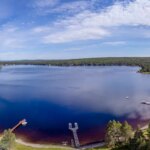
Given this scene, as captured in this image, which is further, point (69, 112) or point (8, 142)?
point (69, 112)

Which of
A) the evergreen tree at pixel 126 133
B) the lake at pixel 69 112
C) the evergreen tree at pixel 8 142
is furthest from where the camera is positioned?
the lake at pixel 69 112

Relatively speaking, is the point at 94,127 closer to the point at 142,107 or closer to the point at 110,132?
the point at 110,132

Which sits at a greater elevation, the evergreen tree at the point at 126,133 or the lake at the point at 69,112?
the evergreen tree at the point at 126,133

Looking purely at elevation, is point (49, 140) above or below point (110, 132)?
below

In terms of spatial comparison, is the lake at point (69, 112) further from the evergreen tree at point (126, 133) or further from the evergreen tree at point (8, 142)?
the evergreen tree at point (8, 142)

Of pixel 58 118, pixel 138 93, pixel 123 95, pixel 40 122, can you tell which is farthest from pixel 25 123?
pixel 138 93

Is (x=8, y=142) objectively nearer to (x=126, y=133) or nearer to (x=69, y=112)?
(x=126, y=133)

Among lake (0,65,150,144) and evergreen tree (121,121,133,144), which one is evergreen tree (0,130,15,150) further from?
evergreen tree (121,121,133,144)

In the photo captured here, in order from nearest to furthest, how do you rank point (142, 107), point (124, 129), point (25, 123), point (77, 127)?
point (124, 129) → point (77, 127) → point (25, 123) → point (142, 107)

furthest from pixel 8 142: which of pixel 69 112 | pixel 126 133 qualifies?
pixel 69 112

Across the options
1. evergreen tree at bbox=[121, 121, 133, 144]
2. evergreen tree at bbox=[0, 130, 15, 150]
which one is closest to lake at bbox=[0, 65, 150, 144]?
evergreen tree at bbox=[121, 121, 133, 144]

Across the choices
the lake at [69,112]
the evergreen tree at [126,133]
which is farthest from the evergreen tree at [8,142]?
the evergreen tree at [126,133]
